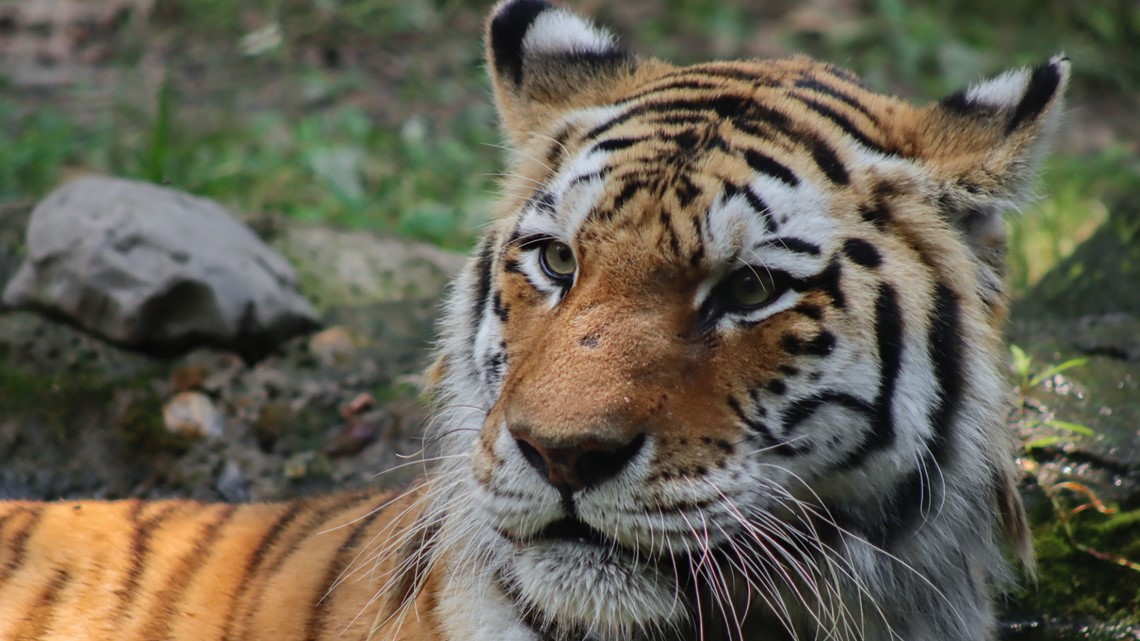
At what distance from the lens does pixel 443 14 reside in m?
8.18

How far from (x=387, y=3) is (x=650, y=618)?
6.60m

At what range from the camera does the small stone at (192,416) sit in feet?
12.0

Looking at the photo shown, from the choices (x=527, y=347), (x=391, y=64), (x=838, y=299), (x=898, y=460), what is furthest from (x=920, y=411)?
(x=391, y=64)

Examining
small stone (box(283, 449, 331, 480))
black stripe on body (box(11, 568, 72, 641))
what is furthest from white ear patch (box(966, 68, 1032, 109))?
small stone (box(283, 449, 331, 480))

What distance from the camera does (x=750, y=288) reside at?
194cm

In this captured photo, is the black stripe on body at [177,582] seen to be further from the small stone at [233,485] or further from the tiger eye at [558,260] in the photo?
the tiger eye at [558,260]

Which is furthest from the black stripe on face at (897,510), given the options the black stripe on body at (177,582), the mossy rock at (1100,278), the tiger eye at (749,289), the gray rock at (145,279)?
the mossy rock at (1100,278)

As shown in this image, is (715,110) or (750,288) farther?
(715,110)

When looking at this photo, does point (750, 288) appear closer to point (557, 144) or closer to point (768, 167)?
point (768, 167)

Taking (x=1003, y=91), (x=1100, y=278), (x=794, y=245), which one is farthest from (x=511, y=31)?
(x=1100, y=278)

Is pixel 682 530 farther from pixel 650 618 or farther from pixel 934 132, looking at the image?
pixel 934 132

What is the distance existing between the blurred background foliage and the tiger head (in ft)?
8.25

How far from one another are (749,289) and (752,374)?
0.14 metres

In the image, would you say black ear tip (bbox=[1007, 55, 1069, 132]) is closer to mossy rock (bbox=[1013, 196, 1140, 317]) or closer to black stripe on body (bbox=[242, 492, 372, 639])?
black stripe on body (bbox=[242, 492, 372, 639])
